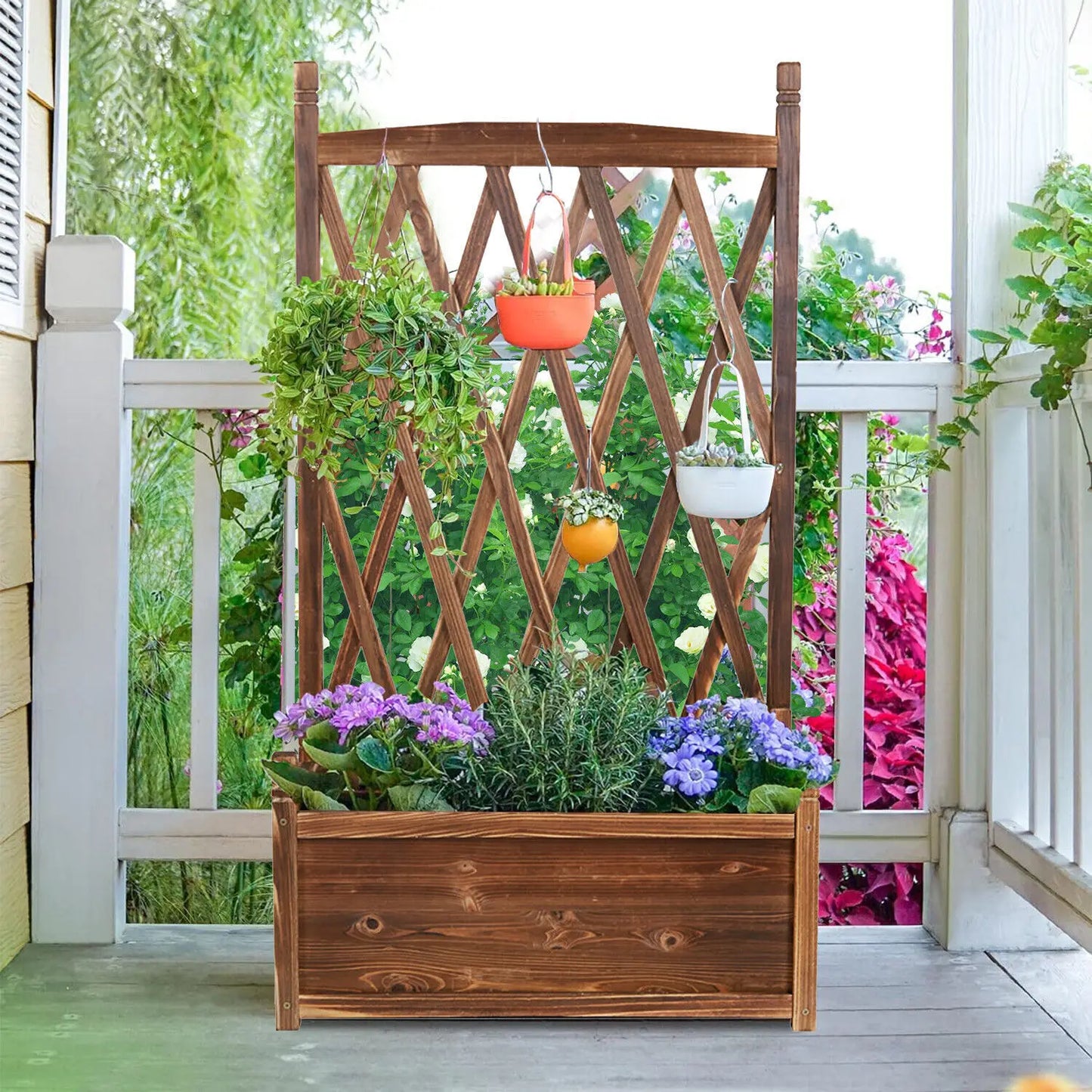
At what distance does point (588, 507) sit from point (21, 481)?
40.5 inches

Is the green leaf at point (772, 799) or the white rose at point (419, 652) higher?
the white rose at point (419, 652)

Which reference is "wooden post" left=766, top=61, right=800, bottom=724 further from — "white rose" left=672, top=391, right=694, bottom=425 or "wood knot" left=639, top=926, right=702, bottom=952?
"wood knot" left=639, top=926, right=702, bottom=952

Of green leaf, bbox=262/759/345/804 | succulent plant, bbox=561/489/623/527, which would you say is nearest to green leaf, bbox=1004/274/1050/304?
succulent plant, bbox=561/489/623/527

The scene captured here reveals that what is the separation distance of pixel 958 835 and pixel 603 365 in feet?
3.68

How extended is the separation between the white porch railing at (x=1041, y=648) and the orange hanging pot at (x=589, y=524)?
744mm

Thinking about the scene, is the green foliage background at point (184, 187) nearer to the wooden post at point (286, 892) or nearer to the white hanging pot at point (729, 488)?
the wooden post at point (286, 892)

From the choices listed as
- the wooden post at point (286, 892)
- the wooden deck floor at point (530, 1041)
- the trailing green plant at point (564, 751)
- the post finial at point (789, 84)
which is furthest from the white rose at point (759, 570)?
the wooden post at point (286, 892)

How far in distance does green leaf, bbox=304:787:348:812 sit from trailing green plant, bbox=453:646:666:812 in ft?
0.61

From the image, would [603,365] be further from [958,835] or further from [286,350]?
[958,835]

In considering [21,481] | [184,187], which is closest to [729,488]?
[21,481]

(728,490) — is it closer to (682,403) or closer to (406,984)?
(682,403)

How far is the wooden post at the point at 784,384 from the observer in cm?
200

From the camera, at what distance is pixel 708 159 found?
2002 millimetres

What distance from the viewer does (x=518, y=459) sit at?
2447mm
